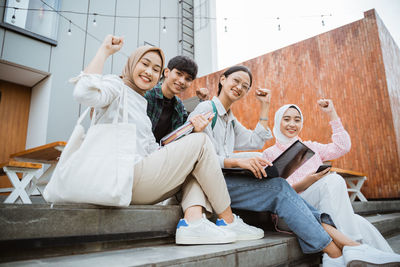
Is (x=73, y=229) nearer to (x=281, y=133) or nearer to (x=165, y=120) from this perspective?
(x=165, y=120)

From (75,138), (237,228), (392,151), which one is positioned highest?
(392,151)

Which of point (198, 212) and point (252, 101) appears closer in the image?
point (198, 212)

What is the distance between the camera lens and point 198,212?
1157mm

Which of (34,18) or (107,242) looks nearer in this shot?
(107,242)

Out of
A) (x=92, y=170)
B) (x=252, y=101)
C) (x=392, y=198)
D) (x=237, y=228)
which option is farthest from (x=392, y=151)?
(x=92, y=170)

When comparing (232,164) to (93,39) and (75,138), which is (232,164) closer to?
(75,138)

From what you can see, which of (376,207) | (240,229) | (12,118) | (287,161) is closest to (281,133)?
(287,161)

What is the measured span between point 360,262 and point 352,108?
11.1ft

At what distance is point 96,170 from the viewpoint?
0.92 m

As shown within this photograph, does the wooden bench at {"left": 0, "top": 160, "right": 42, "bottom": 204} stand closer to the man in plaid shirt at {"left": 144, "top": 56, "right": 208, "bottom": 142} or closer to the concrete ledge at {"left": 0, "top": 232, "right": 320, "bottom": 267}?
the man in plaid shirt at {"left": 144, "top": 56, "right": 208, "bottom": 142}

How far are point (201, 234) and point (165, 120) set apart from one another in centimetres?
103

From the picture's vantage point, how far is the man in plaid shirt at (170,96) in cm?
185

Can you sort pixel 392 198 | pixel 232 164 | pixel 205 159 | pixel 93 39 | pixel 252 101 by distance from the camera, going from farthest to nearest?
pixel 93 39
pixel 252 101
pixel 392 198
pixel 232 164
pixel 205 159

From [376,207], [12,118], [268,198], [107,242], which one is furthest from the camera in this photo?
[12,118]
